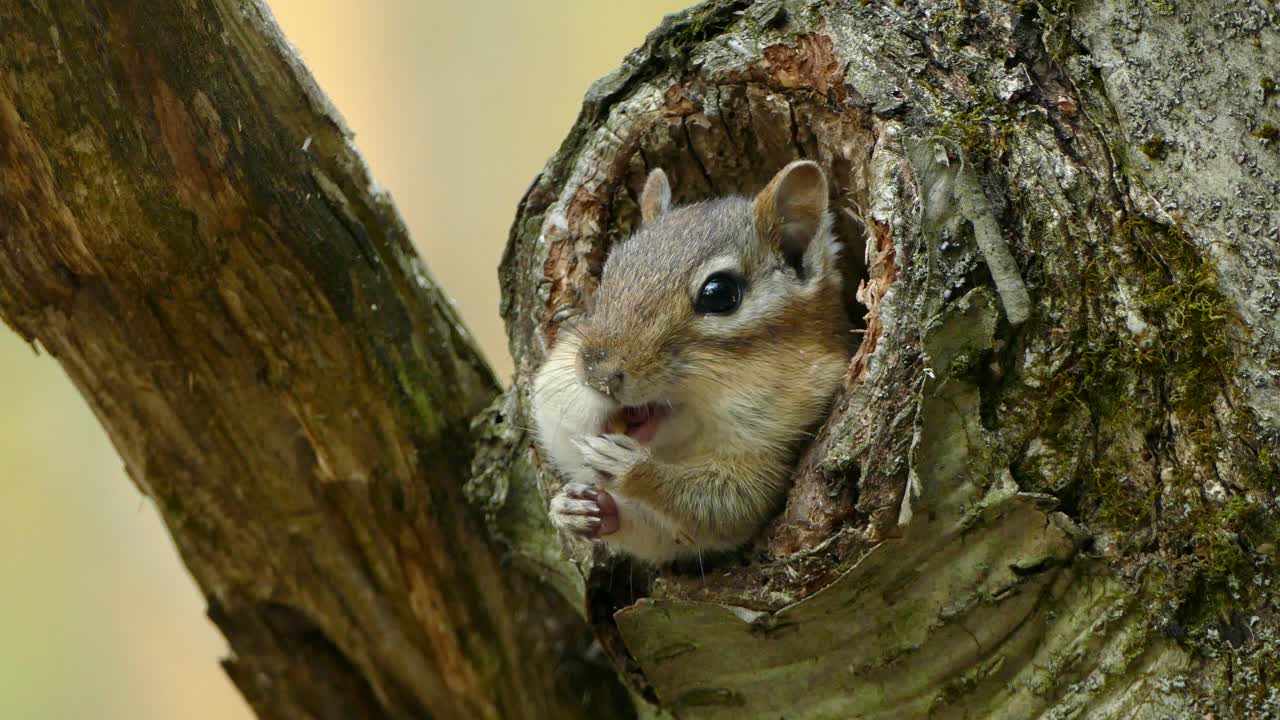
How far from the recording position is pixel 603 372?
2.54 m

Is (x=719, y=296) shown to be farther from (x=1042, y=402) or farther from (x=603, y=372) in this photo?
(x=1042, y=402)

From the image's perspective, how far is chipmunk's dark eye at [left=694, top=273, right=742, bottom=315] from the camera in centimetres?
273

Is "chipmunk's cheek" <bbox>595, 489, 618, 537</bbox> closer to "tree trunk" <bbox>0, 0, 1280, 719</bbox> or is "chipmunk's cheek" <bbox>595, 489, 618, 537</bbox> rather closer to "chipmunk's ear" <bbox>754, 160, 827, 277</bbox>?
"tree trunk" <bbox>0, 0, 1280, 719</bbox>

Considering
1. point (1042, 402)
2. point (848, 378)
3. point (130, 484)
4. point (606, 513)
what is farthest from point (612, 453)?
point (130, 484)

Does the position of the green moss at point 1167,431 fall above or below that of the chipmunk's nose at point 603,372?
below

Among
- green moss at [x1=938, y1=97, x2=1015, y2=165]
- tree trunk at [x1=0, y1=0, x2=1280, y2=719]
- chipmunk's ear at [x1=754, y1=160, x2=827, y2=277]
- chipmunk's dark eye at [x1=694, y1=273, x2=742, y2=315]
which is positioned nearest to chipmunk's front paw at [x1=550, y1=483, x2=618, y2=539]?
tree trunk at [x1=0, y1=0, x2=1280, y2=719]

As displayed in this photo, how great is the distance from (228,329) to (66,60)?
0.73m

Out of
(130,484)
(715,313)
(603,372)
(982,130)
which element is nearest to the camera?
(982,130)

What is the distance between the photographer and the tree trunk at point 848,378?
2.11 metres

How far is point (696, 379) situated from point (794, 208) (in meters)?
0.61

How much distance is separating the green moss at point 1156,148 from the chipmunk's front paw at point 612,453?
1.25 meters

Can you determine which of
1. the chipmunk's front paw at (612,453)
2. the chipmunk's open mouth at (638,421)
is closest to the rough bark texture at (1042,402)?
the chipmunk's front paw at (612,453)

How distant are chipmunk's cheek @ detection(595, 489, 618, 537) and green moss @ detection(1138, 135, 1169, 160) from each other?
1377 millimetres

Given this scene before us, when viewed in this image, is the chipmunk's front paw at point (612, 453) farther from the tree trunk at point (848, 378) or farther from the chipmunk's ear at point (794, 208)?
the chipmunk's ear at point (794, 208)
